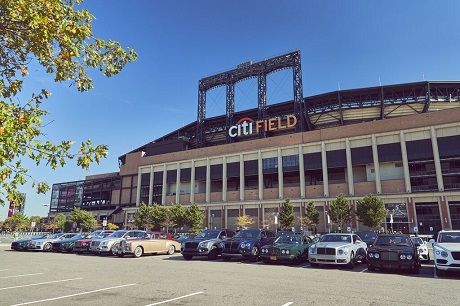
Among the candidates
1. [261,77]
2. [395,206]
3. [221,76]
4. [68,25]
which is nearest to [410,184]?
[395,206]

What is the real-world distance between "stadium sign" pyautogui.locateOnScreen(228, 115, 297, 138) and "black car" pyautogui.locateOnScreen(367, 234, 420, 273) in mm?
47992

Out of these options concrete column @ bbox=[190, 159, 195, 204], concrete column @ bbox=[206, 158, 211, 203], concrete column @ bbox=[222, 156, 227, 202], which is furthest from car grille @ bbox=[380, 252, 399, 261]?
concrete column @ bbox=[190, 159, 195, 204]

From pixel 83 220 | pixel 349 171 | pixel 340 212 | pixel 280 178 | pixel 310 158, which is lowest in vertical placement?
pixel 83 220

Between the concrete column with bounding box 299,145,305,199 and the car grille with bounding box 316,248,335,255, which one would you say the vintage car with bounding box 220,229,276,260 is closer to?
the car grille with bounding box 316,248,335,255

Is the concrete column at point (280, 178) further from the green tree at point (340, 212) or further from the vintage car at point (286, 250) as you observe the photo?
the vintage car at point (286, 250)

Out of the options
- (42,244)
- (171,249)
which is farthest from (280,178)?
(42,244)

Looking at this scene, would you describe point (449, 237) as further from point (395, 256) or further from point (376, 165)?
point (376, 165)

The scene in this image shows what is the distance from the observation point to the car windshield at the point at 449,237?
1467 centimetres

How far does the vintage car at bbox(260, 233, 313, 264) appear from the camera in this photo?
17.5 meters

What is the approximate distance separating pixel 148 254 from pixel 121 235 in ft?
7.25

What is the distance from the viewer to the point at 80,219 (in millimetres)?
74500

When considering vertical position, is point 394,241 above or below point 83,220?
below

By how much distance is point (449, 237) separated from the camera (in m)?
15.0

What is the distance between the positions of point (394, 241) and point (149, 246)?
13967 millimetres
